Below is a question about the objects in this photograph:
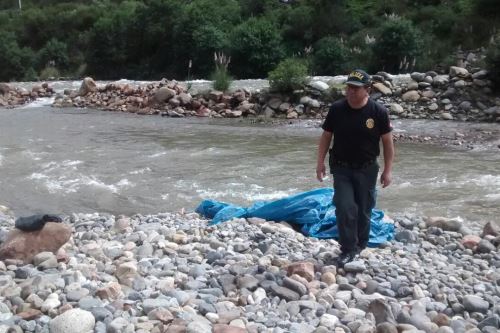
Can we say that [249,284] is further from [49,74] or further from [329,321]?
[49,74]

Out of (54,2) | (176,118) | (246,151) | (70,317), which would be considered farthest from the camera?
(54,2)

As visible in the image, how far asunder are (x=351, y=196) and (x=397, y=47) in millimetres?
18796

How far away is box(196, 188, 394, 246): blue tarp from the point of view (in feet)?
20.0

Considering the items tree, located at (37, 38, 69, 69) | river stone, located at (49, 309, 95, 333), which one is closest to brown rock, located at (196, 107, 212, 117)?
A: river stone, located at (49, 309, 95, 333)

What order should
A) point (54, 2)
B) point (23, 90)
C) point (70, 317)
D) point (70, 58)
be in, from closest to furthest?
point (70, 317) → point (23, 90) → point (70, 58) → point (54, 2)

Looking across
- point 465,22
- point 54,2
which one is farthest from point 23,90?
point 54,2

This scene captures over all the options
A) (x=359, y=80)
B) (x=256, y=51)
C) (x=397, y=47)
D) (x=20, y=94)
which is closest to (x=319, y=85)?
(x=397, y=47)

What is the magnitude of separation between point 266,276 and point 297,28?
2784 cm

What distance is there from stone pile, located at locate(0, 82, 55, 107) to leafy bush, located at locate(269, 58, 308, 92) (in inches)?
392

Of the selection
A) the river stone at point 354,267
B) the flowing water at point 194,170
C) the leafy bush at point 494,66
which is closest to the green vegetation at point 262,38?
the leafy bush at point 494,66

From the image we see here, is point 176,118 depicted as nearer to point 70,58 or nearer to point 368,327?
point 368,327

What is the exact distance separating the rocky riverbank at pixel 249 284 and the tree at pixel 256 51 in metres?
20.7

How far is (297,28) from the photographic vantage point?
102ft

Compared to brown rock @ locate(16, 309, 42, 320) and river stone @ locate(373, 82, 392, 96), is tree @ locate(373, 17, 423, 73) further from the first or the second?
brown rock @ locate(16, 309, 42, 320)
